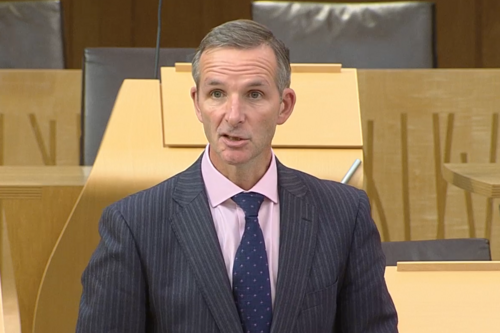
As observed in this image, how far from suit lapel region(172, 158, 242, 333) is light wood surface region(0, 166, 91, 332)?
0.55 meters

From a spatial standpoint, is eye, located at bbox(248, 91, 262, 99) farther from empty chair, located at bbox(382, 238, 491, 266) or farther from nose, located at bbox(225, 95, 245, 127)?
empty chair, located at bbox(382, 238, 491, 266)

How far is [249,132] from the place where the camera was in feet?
3.26

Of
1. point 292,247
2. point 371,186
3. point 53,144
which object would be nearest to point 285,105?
point 292,247

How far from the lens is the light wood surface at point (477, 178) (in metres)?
1.68

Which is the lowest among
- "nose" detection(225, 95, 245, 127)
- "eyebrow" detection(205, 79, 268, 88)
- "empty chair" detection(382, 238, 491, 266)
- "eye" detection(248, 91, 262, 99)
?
"empty chair" detection(382, 238, 491, 266)

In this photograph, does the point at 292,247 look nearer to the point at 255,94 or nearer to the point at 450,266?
the point at 255,94

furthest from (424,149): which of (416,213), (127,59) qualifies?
(127,59)

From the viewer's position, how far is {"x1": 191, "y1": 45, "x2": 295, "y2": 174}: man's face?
986mm

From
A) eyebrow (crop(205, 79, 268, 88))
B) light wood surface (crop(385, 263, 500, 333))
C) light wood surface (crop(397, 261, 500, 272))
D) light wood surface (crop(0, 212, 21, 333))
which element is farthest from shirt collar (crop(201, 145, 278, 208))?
light wood surface (crop(0, 212, 21, 333))

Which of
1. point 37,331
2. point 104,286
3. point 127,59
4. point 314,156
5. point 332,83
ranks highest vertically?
point 127,59

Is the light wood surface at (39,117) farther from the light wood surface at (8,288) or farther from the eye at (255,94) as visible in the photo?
the eye at (255,94)

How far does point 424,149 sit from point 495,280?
3.22ft

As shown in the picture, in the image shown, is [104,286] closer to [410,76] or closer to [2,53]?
[410,76]

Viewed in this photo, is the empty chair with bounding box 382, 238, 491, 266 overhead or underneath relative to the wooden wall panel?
underneath
